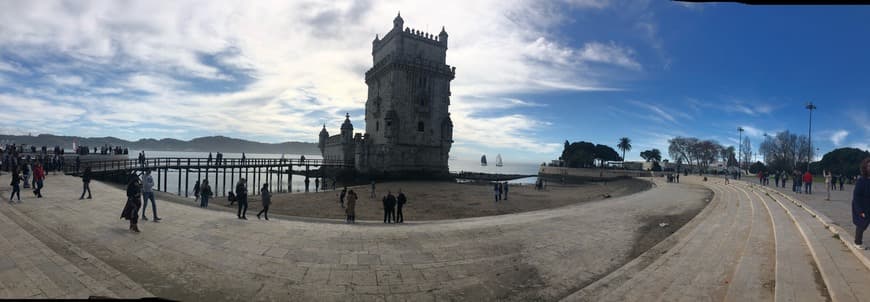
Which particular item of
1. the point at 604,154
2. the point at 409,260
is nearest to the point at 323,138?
the point at 409,260

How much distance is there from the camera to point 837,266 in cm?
592

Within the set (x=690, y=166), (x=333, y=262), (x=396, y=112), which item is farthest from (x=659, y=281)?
(x=690, y=166)

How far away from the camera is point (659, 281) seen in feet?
22.0

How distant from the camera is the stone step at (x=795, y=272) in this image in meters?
5.24

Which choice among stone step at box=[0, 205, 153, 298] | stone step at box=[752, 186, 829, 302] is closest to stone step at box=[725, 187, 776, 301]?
stone step at box=[752, 186, 829, 302]

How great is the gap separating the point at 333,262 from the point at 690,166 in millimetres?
102615

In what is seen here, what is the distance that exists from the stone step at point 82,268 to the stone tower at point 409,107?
37.3m

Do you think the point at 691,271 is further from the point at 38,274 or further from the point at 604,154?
the point at 604,154

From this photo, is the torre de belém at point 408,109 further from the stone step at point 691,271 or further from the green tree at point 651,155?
the green tree at point 651,155

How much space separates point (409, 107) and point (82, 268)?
132ft

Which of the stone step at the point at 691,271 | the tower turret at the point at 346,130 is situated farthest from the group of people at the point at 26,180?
the tower turret at the point at 346,130

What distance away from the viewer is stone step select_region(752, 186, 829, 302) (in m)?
5.24

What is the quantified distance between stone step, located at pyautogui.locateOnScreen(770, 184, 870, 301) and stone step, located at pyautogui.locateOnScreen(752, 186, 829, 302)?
117mm

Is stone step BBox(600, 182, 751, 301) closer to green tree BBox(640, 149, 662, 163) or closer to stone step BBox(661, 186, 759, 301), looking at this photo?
stone step BBox(661, 186, 759, 301)
